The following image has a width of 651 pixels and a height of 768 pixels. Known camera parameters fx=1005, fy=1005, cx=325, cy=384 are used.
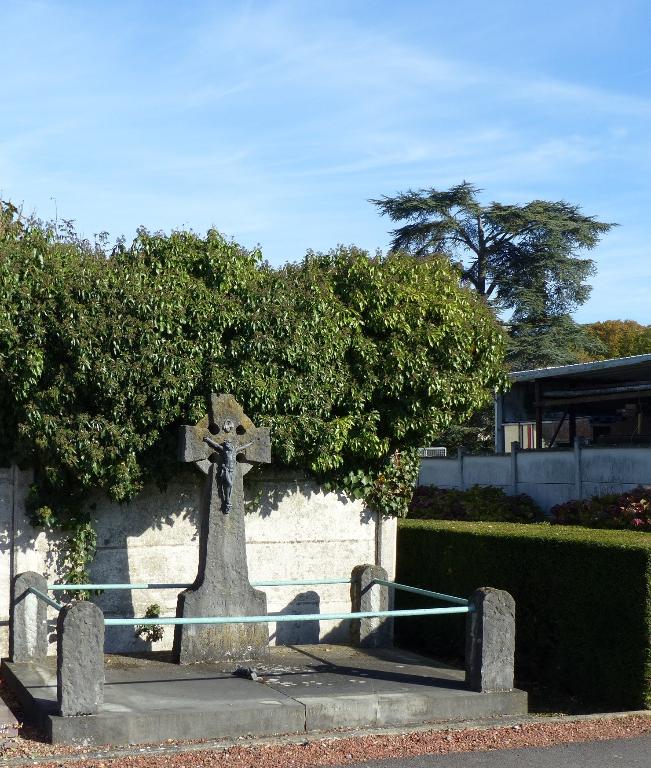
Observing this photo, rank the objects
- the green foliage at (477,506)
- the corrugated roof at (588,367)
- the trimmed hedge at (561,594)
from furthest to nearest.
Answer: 1. the corrugated roof at (588,367)
2. the green foliage at (477,506)
3. the trimmed hedge at (561,594)

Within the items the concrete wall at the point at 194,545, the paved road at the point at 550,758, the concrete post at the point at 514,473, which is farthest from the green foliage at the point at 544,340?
the paved road at the point at 550,758

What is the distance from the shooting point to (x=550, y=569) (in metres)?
10.2

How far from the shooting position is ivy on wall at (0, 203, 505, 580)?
10.4 meters

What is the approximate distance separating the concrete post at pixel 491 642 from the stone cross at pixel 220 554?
2.40 metres

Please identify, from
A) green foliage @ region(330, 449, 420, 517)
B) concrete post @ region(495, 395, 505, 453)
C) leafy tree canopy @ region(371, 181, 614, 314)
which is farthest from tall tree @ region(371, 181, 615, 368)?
green foliage @ region(330, 449, 420, 517)

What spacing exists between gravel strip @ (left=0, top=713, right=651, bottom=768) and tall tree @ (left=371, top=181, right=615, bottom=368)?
29907mm

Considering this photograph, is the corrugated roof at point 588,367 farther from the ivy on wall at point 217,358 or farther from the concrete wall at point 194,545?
the concrete wall at point 194,545

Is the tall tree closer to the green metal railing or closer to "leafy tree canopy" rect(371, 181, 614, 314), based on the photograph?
"leafy tree canopy" rect(371, 181, 614, 314)

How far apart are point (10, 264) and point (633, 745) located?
7.42m

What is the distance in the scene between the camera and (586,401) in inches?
884

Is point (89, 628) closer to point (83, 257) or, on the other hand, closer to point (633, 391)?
point (83, 257)

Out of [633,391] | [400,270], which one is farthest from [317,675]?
[633,391]

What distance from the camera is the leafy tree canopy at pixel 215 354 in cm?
1036

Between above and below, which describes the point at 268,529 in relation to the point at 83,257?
below
